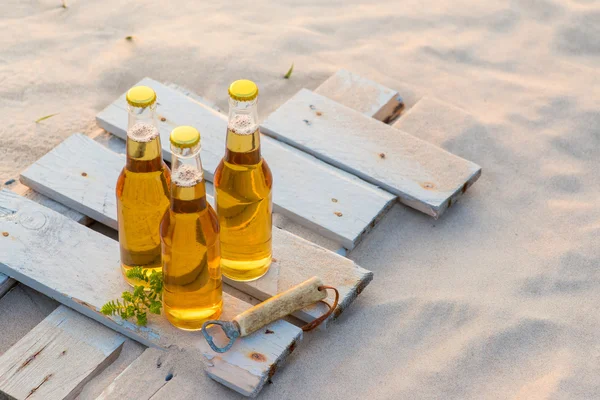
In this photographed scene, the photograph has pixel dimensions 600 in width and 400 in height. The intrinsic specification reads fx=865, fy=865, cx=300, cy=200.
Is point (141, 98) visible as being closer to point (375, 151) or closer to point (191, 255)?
point (191, 255)

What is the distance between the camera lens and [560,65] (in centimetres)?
313

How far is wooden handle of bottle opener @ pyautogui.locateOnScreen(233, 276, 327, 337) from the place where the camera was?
1.89 m

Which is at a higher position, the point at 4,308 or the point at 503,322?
the point at 503,322

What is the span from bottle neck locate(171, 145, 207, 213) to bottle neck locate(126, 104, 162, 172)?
0.36 feet

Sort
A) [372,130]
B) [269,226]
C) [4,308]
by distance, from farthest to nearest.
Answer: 1. [372,130]
2. [4,308]
3. [269,226]

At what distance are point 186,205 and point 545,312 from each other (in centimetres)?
99

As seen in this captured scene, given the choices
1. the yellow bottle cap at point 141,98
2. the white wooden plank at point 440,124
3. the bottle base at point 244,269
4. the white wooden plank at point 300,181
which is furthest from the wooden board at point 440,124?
the yellow bottle cap at point 141,98

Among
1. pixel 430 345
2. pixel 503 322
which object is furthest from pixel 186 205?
pixel 503 322

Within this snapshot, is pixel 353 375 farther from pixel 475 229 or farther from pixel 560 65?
pixel 560 65

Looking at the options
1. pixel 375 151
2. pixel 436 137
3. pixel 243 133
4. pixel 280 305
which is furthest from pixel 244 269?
pixel 436 137

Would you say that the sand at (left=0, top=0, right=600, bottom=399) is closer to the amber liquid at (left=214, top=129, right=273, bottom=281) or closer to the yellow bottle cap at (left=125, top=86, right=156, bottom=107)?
the amber liquid at (left=214, top=129, right=273, bottom=281)

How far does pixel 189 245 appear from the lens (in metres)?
1.75

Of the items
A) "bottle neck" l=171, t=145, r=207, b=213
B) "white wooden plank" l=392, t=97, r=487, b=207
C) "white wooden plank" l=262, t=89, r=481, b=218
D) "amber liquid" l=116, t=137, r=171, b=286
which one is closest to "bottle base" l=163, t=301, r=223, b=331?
"amber liquid" l=116, t=137, r=171, b=286

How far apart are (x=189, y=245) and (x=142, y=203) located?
17cm
